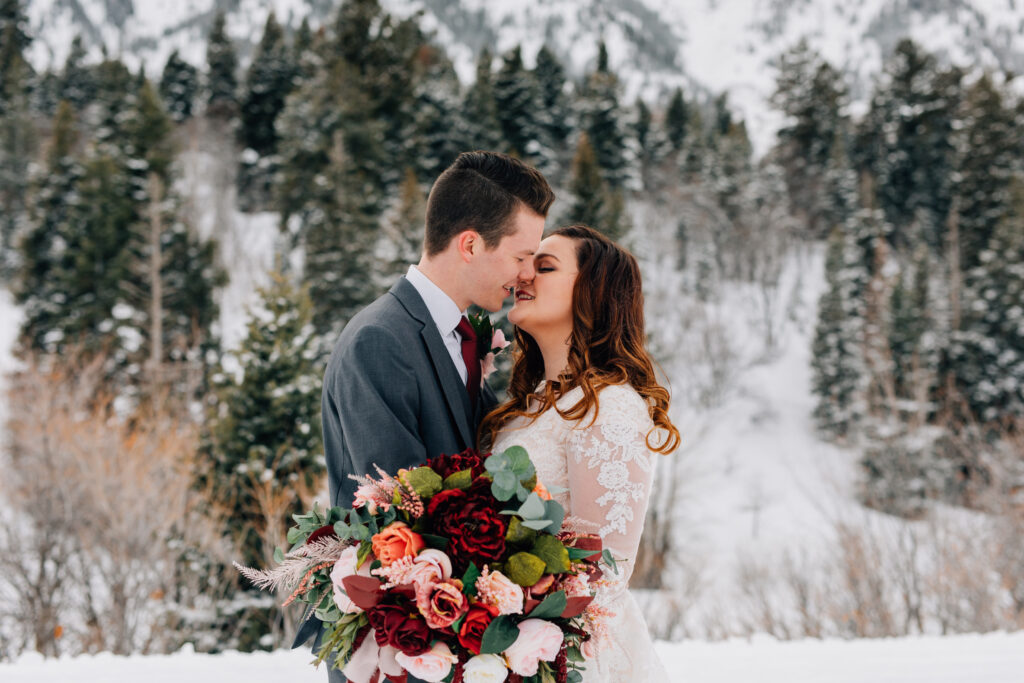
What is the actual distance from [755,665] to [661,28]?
103 metres

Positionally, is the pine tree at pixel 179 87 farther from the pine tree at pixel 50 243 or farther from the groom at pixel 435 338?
the groom at pixel 435 338

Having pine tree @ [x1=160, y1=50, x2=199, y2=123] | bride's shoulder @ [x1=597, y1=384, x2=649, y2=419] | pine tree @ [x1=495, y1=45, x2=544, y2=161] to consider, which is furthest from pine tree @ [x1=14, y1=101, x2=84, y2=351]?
bride's shoulder @ [x1=597, y1=384, x2=649, y2=419]

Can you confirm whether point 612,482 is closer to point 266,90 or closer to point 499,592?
point 499,592

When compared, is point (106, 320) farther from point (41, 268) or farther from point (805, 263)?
point (805, 263)

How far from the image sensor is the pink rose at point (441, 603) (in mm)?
1675

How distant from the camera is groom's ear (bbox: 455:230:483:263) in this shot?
2.77 m

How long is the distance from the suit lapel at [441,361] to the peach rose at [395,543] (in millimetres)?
760

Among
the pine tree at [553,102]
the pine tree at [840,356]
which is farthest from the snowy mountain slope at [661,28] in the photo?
the pine tree at [840,356]

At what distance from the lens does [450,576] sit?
1.75m

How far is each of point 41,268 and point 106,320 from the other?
5445 millimetres

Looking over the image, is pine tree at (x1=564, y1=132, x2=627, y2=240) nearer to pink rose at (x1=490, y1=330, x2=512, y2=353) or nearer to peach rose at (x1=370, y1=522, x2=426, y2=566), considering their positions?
pink rose at (x1=490, y1=330, x2=512, y2=353)

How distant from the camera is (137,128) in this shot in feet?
88.6

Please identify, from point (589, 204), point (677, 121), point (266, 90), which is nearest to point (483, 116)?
point (589, 204)

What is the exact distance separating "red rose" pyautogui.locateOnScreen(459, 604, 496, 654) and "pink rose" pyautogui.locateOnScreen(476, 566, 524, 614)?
0.02 meters
